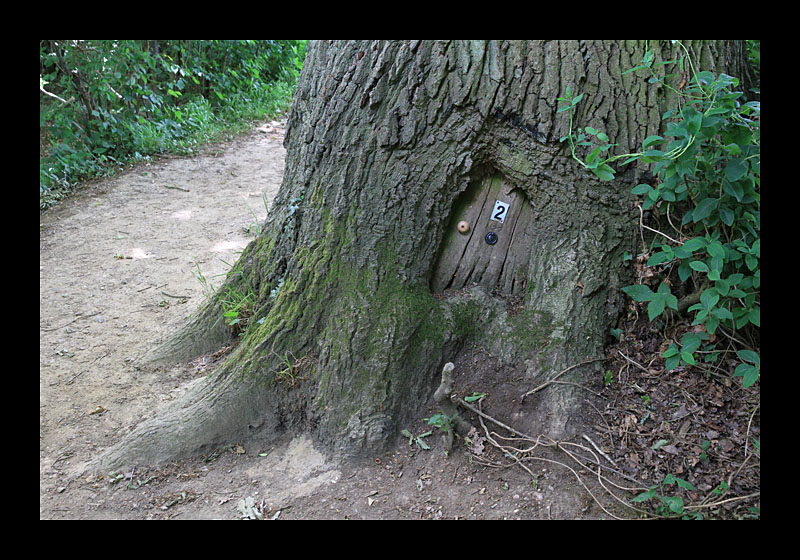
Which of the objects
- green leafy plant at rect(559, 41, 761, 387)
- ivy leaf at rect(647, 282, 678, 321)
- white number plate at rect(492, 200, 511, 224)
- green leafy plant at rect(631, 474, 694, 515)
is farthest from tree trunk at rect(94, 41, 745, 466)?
green leafy plant at rect(631, 474, 694, 515)

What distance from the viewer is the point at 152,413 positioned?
3168mm

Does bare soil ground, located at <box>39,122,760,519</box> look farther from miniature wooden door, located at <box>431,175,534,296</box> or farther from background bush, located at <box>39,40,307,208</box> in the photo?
background bush, located at <box>39,40,307,208</box>

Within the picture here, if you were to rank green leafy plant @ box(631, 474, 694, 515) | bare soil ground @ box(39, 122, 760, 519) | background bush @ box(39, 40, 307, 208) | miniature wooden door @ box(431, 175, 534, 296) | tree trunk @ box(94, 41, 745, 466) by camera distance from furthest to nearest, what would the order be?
background bush @ box(39, 40, 307, 208)
miniature wooden door @ box(431, 175, 534, 296)
tree trunk @ box(94, 41, 745, 466)
bare soil ground @ box(39, 122, 760, 519)
green leafy plant @ box(631, 474, 694, 515)

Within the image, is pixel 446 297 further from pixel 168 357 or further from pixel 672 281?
pixel 168 357

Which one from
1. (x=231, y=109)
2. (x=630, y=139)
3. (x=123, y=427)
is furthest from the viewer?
(x=231, y=109)

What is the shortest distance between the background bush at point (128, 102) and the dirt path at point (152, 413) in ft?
4.27

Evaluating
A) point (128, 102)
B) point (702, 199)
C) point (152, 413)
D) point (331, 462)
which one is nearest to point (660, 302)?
point (702, 199)

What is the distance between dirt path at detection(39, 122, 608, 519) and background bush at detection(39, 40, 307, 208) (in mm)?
1303

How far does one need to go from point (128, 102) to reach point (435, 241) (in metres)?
6.90

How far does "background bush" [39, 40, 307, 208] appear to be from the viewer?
7207 mm

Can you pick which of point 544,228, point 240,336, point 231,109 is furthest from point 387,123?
point 231,109

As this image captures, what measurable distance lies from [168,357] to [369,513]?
1.92m

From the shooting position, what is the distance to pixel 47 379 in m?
3.52

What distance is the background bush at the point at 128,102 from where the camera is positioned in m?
7.21
